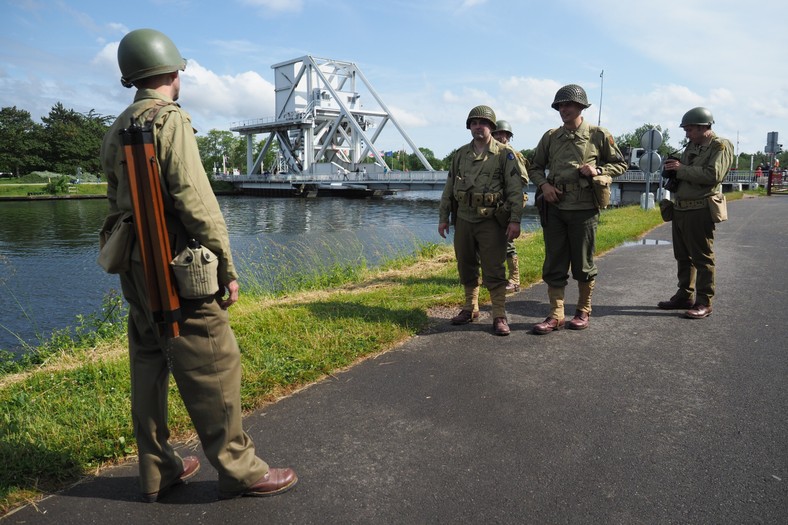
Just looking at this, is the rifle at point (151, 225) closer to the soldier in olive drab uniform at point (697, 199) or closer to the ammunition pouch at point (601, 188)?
the ammunition pouch at point (601, 188)

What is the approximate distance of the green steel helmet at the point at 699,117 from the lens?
5324 millimetres

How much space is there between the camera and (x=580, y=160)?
4887 millimetres

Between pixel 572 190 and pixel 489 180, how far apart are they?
0.76m

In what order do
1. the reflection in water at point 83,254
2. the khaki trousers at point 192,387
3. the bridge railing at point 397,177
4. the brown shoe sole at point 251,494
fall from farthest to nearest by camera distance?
the bridge railing at point 397,177, the reflection in water at point 83,254, the brown shoe sole at point 251,494, the khaki trousers at point 192,387

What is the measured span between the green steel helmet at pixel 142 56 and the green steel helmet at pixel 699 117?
503 cm

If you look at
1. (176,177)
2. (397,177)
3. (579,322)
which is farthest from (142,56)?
(397,177)

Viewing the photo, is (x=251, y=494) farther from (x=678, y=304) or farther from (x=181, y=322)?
(x=678, y=304)

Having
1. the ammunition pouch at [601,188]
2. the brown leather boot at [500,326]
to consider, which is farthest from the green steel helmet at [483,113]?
the brown leather boot at [500,326]

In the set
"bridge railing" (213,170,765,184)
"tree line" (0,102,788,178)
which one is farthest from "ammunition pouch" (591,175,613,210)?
"tree line" (0,102,788,178)

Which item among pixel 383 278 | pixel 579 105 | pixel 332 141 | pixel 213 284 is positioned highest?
pixel 332 141

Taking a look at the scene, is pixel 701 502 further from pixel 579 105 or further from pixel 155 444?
pixel 579 105

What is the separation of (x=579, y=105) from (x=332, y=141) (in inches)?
2976

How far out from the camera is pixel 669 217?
19.2 ft

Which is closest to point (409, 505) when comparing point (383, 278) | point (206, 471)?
point (206, 471)
